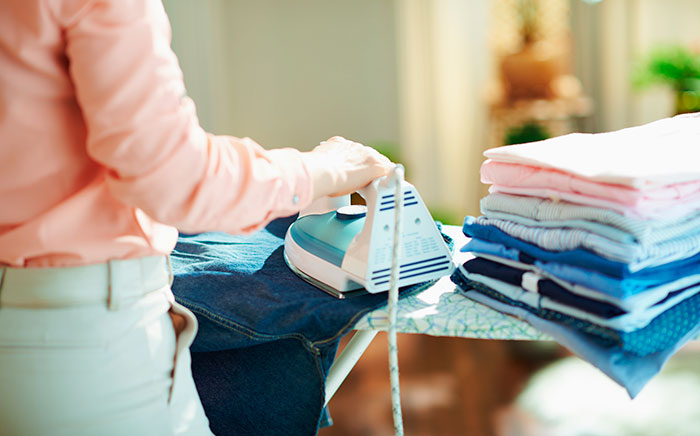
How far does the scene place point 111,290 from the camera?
74cm

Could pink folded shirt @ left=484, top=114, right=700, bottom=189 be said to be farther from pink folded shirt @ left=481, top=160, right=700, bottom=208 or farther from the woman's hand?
the woman's hand

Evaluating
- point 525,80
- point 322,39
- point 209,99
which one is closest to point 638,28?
point 525,80

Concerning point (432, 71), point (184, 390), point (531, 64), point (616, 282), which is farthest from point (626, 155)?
point (432, 71)

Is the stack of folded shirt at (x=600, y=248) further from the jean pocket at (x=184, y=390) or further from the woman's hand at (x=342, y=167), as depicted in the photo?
→ the jean pocket at (x=184, y=390)

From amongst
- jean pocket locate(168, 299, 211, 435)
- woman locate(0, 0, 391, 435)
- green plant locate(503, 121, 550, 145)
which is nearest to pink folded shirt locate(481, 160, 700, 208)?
woman locate(0, 0, 391, 435)

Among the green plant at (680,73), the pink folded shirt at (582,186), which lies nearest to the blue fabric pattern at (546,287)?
the pink folded shirt at (582,186)

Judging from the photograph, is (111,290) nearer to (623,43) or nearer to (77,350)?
(77,350)

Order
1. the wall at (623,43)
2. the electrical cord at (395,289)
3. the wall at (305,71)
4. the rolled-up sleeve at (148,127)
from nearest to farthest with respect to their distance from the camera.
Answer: the rolled-up sleeve at (148,127) < the electrical cord at (395,289) < the wall at (623,43) < the wall at (305,71)

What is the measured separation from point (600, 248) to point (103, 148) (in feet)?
1.99

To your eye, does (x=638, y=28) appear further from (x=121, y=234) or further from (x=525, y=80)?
(x=121, y=234)

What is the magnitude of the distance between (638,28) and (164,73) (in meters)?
3.94

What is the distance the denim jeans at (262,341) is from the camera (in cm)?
89

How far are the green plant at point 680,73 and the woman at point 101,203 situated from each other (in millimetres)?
2842

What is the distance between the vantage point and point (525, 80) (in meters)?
3.77
